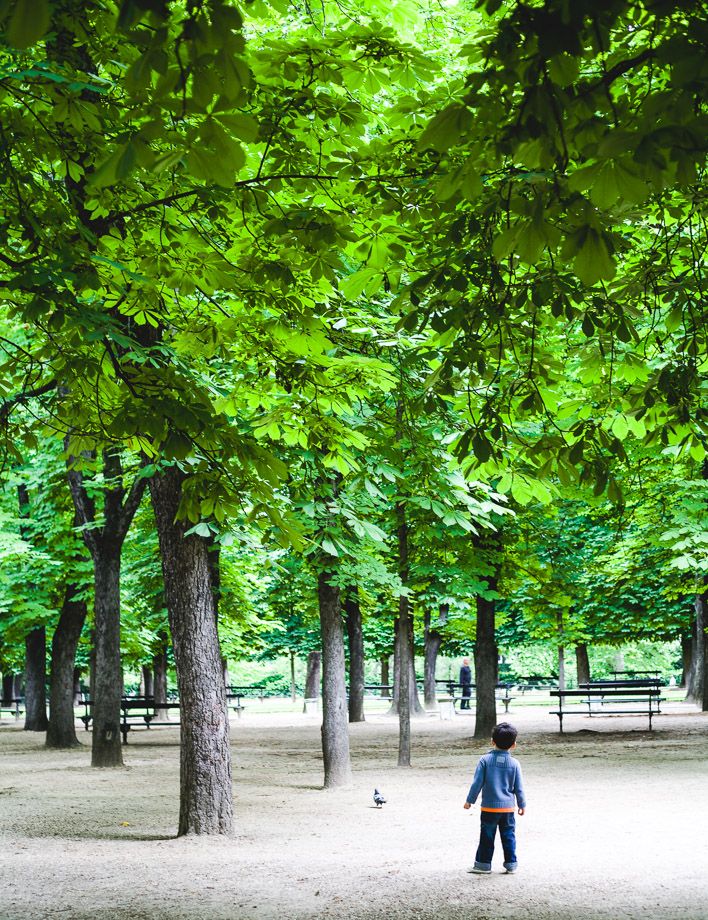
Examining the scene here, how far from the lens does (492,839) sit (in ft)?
25.4

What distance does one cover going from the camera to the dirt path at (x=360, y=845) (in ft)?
22.3

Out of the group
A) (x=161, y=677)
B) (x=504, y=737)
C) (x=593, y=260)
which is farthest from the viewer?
(x=161, y=677)

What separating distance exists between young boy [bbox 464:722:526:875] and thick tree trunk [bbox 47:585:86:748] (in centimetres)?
1438

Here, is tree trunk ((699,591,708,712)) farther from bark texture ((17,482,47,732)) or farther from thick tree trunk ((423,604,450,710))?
bark texture ((17,482,47,732))

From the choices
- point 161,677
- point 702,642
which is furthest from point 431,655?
point 702,642

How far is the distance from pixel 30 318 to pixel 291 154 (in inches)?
73.6

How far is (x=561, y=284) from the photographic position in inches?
201

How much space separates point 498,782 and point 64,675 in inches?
612

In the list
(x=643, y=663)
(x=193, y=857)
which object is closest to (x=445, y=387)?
(x=193, y=857)

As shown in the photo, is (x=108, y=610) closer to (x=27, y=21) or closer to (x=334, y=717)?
(x=334, y=717)

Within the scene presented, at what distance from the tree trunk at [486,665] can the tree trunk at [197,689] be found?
10589 mm

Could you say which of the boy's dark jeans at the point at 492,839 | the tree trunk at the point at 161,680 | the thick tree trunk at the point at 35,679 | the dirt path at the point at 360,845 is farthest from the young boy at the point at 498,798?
the tree trunk at the point at 161,680

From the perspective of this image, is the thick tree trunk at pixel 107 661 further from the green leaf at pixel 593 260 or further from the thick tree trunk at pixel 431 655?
the thick tree trunk at pixel 431 655

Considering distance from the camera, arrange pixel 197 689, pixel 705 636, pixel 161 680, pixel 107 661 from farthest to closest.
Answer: pixel 161 680
pixel 705 636
pixel 107 661
pixel 197 689
